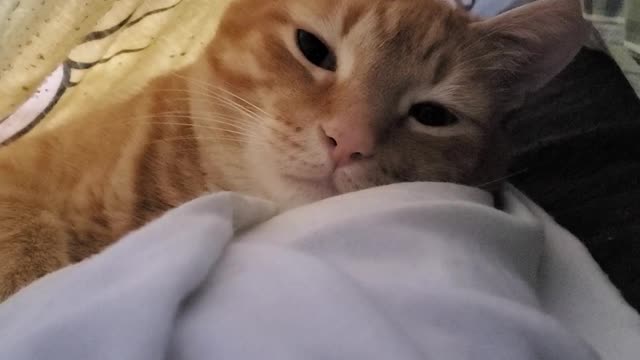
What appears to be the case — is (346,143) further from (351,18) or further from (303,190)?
(351,18)

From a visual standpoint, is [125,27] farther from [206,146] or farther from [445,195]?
[445,195]

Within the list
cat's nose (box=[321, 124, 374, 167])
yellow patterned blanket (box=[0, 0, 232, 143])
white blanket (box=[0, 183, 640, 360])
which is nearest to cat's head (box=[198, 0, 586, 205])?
cat's nose (box=[321, 124, 374, 167])

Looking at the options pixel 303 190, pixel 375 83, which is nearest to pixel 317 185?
pixel 303 190

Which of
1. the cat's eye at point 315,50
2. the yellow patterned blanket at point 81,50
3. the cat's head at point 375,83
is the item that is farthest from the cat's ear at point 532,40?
the yellow patterned blanket at point 81,50

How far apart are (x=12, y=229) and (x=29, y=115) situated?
0.54 metres

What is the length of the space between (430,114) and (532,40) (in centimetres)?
23

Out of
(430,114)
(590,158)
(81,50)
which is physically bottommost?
(590,158)

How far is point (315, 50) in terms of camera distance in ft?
3.48

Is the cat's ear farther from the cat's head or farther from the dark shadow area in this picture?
the dark shadow area

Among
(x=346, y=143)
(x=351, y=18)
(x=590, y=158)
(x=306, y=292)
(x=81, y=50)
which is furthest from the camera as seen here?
(x=81, y=50)

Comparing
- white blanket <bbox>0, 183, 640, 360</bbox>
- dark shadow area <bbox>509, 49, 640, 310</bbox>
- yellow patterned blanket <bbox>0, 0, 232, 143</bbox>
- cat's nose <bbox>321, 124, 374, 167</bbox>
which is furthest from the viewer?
yellow patterned blanket <bbox>0, 0, 232, 143</bbox>

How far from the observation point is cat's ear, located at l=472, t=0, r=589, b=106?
42.5 inches

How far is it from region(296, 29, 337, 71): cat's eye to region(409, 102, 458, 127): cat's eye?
0.47 ft

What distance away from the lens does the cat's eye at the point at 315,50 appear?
106 cm
